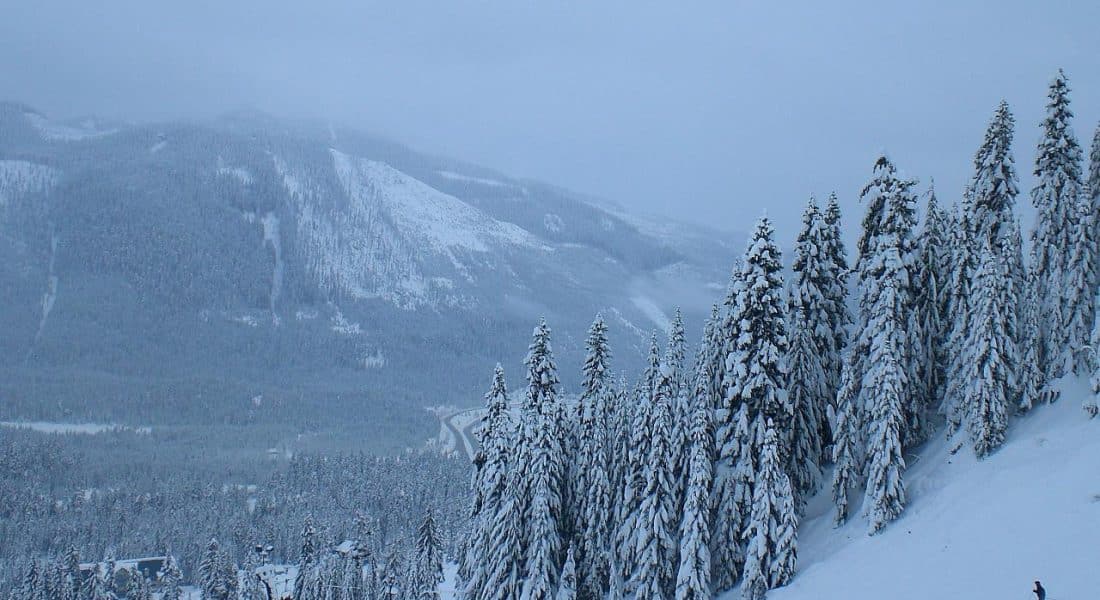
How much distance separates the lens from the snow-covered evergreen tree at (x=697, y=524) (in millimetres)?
34531

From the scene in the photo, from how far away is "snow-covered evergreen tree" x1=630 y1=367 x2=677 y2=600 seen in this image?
36031mm

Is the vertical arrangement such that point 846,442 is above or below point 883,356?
below

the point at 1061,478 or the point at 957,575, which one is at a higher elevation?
the point at 1061,478

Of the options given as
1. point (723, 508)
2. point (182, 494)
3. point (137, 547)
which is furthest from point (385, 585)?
point (182, 494)

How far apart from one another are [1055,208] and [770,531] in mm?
22936

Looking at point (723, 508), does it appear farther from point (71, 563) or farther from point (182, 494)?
point (182, 494)

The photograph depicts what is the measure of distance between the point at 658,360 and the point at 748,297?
5519 mm

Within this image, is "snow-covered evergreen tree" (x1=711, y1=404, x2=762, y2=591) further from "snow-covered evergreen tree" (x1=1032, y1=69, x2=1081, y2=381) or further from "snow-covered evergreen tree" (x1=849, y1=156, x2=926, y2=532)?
"snow-covered evergreen tree" (x1=1032, y1=69, x2=1081, y2=381)

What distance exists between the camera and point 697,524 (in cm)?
3494

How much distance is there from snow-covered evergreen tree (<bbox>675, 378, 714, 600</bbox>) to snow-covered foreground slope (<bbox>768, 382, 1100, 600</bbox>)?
→ 10.5 ft

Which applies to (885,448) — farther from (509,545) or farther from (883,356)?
(509,545)

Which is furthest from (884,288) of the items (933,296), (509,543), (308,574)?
(308,574)

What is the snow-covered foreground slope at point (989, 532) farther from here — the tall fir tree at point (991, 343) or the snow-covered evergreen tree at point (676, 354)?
the snow-covered evergreen tree at point (676, 354)

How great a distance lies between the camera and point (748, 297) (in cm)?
3491
